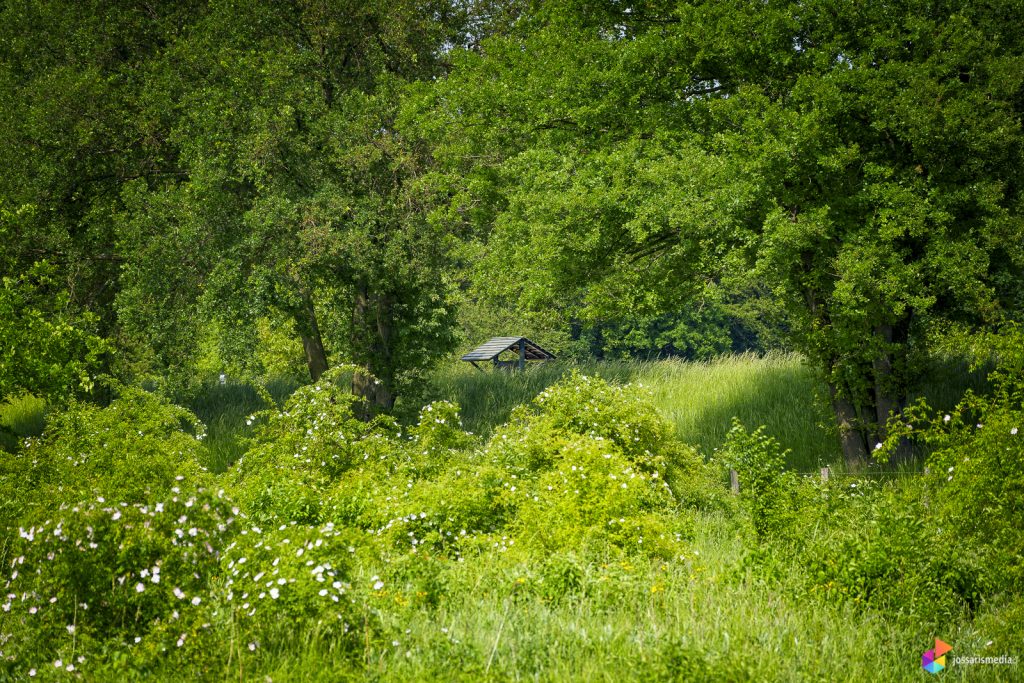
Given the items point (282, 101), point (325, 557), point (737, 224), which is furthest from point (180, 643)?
point (282, 101)

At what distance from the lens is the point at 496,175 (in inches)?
703

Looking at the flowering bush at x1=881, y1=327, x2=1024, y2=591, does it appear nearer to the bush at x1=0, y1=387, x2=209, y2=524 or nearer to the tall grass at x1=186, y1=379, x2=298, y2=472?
the bush at x1=0, y1=387, x2=209, y2=524

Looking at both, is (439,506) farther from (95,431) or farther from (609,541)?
(95,431)

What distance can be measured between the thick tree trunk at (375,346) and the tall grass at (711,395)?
1868mm

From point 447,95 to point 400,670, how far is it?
1325 centimetres

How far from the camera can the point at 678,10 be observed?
15.6 meters

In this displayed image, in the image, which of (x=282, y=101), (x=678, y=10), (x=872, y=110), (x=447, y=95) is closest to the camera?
(x=872, y=110)

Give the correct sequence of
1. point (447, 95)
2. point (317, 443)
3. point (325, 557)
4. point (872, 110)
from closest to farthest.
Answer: point (325, 557)
point (317, 443)
point (872, 110)
point (447, 95)

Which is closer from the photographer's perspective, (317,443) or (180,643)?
(180,643)

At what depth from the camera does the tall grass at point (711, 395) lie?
18.7 meters

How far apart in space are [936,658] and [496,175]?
12610 mm

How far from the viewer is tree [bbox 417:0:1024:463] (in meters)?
13.4

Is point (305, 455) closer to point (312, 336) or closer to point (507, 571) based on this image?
point (507, 571)

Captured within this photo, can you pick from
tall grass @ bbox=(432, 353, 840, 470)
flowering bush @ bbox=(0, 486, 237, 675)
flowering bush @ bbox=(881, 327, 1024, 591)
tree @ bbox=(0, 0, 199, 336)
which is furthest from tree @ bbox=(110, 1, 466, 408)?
flowering bush @ bbox=(881, 327, 1024, 591)
